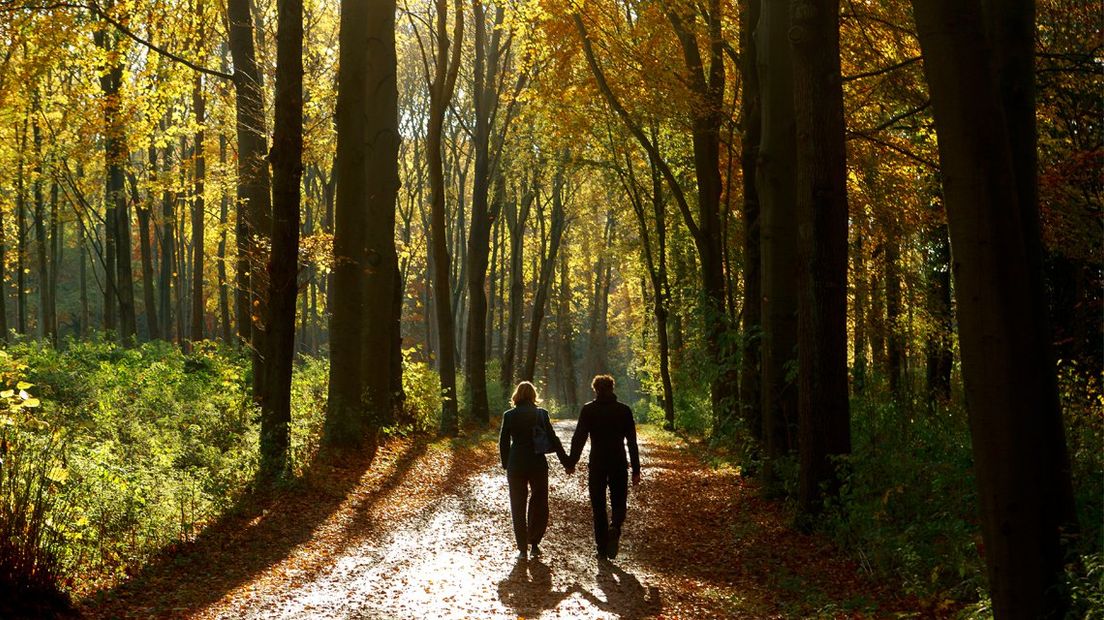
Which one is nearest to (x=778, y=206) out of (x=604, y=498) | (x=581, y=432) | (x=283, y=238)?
(x=581, y=432)

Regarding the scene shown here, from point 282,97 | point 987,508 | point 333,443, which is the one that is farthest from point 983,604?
point 333,443

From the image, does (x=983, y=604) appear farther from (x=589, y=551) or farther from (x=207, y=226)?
(x=207, y=226)

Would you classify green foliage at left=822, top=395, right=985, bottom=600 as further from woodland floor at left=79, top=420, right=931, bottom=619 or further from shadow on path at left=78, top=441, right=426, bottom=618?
shadow on path at left=78, top=441, right=426, bottom=618

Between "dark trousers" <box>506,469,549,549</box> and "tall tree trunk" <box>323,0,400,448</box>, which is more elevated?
"tall tree trunk" <box>323,0,400,448</box>

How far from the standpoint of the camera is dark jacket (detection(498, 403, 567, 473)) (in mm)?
10047

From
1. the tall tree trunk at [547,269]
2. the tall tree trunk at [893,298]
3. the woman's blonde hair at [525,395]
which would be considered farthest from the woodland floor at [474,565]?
the tall tree trunk at [547,269]

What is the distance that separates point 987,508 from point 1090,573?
652 millimetres

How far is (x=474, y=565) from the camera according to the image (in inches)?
370

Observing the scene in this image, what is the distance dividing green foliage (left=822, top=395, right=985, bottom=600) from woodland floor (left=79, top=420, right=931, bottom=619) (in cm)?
26

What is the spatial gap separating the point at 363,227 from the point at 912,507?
10.2m

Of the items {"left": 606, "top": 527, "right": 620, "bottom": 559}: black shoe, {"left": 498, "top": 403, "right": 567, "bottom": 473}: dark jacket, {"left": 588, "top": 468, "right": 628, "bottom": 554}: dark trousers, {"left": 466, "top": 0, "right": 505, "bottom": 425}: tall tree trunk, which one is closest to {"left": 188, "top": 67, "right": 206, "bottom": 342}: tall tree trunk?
{"left": 466, "top": 0, "right": 505, "bottom": 425}: tall tree trunk

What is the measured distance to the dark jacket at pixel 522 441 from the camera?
33.0ft

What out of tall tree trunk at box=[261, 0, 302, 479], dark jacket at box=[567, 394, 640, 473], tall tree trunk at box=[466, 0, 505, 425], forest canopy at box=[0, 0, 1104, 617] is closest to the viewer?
forest canopy at box=[0, 0, 1104, 617]

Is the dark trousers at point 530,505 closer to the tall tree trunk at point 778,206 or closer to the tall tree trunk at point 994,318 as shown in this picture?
the tall tree trunk at point 778,206
